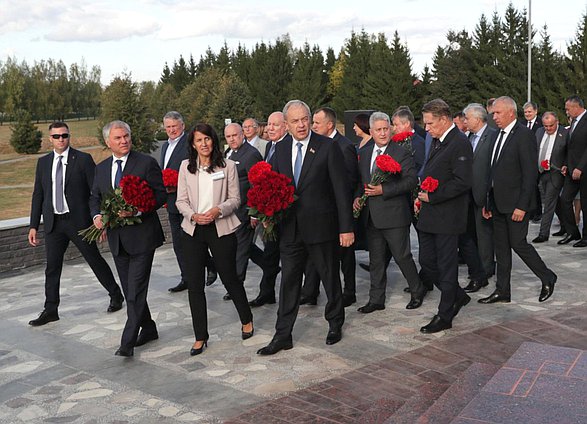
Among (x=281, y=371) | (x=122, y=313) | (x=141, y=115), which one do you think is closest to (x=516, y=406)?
(x=281, y=371)

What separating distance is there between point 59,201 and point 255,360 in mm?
2678

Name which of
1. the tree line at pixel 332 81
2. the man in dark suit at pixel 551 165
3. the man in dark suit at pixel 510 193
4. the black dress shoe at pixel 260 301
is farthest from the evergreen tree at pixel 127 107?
the man in dark suit at pixel 510 193

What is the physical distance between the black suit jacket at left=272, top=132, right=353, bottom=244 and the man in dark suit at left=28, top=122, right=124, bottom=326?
2326 mm

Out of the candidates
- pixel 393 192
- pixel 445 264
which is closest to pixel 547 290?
pixel 445 264

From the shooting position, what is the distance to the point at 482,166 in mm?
7277

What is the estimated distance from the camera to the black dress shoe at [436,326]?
6.19m

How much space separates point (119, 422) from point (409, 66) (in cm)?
6352

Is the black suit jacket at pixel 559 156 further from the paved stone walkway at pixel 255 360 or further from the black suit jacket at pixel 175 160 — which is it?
the black suit jacket at pixel 175 160

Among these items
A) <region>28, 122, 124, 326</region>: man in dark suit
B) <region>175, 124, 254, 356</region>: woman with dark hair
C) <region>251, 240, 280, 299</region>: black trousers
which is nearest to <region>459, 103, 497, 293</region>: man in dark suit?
<region>251, 240, 280, 299</region>: black trousers

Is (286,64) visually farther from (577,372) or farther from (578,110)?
(577,372)

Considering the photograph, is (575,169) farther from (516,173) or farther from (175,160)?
(175,160)

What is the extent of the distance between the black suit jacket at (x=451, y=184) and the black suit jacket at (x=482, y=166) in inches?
45.1

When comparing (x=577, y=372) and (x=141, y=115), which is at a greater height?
(x=141, y=115)

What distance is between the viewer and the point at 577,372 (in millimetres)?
4754
